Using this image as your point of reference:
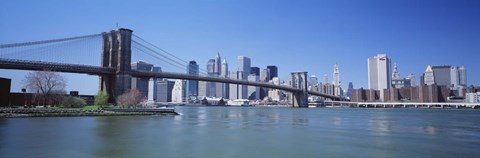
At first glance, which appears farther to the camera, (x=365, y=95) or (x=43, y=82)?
(x=365, y=95)

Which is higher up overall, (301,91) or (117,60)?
(117,60)

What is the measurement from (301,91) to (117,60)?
77.6 metres

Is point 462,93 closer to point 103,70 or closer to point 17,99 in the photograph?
point 103,70

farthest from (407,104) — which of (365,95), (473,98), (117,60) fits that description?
(117,60)

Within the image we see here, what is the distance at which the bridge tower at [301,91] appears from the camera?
12388 cm

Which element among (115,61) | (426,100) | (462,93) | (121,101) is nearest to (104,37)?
(115,61)

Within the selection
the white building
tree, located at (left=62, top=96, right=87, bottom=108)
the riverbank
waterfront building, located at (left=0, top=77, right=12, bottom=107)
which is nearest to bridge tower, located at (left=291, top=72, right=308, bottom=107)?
the white building

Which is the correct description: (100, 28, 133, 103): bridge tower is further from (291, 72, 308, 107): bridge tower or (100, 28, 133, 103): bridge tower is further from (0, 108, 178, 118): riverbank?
(291, 72, 308, 107): bridge tower

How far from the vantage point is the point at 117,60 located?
191ft

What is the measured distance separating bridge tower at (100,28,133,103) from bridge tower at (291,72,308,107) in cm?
7678

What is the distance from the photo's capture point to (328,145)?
16.0 m

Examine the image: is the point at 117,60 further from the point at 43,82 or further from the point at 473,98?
the point at 473,98

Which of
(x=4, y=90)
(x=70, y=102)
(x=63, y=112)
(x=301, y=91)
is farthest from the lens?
(x=301, y=91)

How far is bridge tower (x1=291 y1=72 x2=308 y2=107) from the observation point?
12388cm
